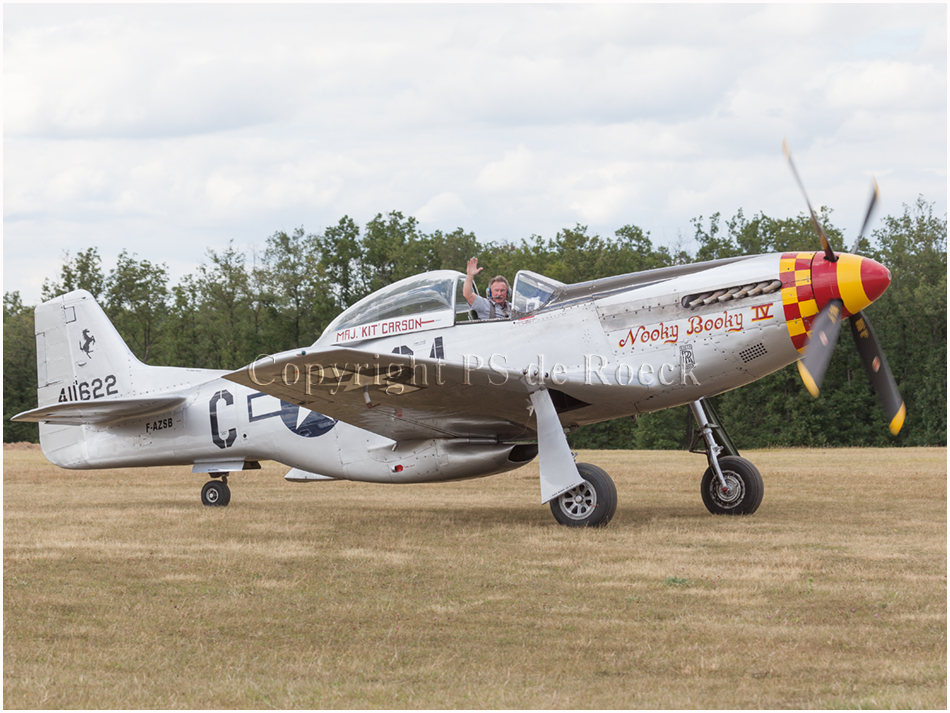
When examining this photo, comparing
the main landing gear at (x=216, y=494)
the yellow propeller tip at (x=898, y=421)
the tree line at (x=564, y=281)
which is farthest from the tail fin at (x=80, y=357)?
the tree line at (x=564, y=281)

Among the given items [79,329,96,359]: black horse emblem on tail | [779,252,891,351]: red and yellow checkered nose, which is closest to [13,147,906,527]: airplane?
[779,252,891,351]: red and yellow checkered nose

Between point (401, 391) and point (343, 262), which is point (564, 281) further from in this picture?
point (401, 391)

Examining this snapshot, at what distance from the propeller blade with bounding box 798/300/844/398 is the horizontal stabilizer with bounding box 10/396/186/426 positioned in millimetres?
8088

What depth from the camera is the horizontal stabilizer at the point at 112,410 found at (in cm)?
1190

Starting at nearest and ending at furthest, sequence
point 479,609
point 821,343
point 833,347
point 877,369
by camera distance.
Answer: point 479,609 → point 833,347 → point 821,343 → point 877,369

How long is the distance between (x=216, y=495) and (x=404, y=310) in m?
4.31

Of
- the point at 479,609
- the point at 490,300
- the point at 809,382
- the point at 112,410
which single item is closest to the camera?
the point at 479,609

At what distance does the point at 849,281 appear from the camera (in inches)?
341

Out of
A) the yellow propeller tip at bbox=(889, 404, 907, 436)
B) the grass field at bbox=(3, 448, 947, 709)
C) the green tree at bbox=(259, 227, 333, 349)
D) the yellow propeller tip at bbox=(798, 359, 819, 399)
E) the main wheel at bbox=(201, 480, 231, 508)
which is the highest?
the green tree at bbox=(259, 227, 333, 349)

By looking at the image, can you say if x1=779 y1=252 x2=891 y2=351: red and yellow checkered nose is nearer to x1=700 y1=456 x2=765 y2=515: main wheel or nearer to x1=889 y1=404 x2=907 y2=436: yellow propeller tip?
x1=889 y1=404 x2=907 y2=436: yellow propeller tip

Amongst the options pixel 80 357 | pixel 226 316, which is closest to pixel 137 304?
pixel 226 316

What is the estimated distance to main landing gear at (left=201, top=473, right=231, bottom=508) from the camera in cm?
1270

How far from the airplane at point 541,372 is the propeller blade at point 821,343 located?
0.02 meters

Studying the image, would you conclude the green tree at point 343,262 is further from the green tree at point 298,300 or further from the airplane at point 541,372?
the airplane at point 541,372
